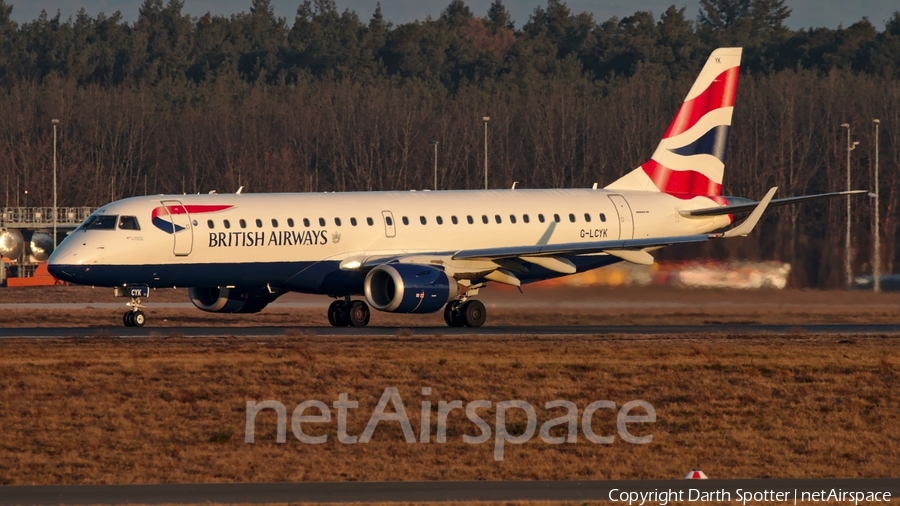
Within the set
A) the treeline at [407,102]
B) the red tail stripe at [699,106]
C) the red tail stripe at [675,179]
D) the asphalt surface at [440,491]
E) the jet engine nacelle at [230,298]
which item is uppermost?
the treeline at [407,102]

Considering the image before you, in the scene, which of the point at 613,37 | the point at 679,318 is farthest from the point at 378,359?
the point at 613,37

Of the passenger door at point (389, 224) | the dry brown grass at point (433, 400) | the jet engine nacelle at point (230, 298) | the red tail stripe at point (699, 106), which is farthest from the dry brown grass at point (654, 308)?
the dry brown grass at point (433, 400)

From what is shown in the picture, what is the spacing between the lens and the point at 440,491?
1608 centimetres

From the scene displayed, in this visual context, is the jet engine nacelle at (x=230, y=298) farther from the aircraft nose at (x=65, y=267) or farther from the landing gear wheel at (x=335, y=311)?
the aircraft nose at (x=65, y=267)

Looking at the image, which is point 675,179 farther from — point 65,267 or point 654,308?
point 65,267

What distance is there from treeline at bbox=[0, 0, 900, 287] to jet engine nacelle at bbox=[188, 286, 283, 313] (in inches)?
1284

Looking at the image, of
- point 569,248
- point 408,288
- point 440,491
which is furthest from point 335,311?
point 440,491

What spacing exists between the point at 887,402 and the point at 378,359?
8.94m

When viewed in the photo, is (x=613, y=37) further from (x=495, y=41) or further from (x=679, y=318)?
(x=679, y=318)

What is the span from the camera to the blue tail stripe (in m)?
42.1

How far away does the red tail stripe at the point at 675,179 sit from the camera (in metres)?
41.6

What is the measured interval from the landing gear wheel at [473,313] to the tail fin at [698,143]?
695 centimetres

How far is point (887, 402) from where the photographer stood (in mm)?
23141

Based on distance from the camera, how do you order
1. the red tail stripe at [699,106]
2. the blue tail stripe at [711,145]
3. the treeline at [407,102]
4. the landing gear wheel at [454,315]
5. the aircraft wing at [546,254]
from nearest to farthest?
the aircraft wing at [546,254]
the landing gear wheel at [454,315]
the blue tail stripe at [711,145]
the red tail stripe at [699,106]
the treeline at [407,102]
